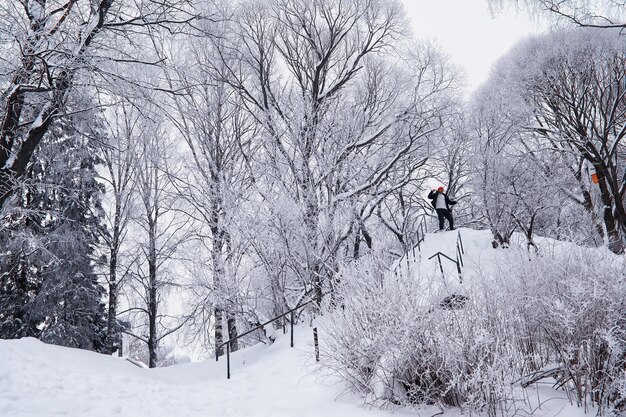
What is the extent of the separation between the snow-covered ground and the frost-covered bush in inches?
10.2

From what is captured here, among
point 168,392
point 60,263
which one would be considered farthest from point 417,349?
point 60,263

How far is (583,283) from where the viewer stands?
14.0ft

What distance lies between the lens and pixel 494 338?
14.3ft

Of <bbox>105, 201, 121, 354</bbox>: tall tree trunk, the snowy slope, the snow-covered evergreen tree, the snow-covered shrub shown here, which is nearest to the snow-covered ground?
the snowy slope

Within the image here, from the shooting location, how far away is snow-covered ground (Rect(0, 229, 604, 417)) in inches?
185

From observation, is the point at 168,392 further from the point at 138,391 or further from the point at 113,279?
the point at 113,279

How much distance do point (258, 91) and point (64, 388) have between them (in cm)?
1216

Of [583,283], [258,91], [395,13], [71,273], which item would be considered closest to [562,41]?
[395,13]

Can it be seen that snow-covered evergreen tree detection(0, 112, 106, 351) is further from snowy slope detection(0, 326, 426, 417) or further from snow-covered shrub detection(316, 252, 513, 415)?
snow-covered shrub detection(316, 252, 513, 415)

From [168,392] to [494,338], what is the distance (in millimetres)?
4892

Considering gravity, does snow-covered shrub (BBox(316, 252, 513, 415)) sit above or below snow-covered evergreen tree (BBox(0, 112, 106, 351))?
below

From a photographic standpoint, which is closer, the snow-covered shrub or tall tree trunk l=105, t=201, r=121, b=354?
the snow-covered shrub

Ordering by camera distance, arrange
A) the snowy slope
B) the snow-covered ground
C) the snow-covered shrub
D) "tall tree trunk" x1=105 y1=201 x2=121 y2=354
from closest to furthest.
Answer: the snow-covered shrub → the snow-covered ground → the snowy slope → "tall tree trunk" x1=105 y1=201 x2=121 y2=354

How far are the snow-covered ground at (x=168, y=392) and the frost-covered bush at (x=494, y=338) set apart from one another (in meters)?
0.26
